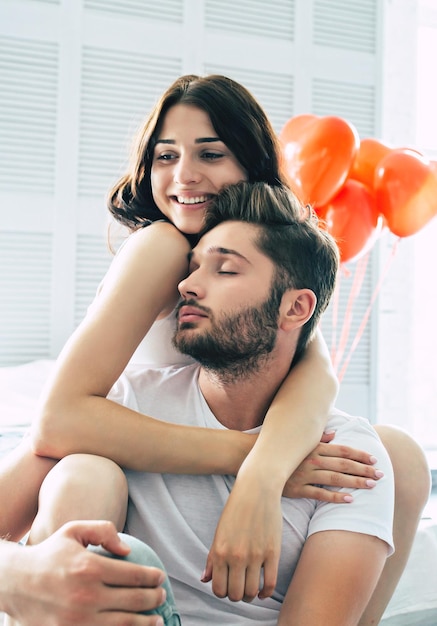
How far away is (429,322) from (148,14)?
2.29 metres

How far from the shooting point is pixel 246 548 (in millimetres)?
954

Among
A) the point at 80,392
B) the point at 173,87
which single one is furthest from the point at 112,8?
the point at 80,392

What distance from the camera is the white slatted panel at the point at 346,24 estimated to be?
3512 mm

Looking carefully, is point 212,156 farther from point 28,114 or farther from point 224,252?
point 28,114

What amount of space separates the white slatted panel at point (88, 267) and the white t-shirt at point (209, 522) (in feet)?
6.55

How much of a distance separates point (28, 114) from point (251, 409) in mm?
2248

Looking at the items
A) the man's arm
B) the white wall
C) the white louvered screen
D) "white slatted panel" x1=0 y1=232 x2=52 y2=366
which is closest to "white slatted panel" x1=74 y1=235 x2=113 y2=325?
the white louvered screen

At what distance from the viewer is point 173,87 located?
142 centimetres

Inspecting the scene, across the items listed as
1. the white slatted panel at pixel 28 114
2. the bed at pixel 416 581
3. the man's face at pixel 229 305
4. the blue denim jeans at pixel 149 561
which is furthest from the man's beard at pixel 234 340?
the white slatted panel at pixel 28 114

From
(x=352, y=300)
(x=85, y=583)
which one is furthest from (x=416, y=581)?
(x=352, y=300)

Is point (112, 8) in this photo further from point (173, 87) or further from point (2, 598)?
point (2, 598)

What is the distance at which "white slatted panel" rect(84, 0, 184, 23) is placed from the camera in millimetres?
3086

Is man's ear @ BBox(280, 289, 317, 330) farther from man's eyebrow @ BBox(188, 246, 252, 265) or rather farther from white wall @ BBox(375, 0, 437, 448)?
white wall @ BBox(375, 0, 437, 448)

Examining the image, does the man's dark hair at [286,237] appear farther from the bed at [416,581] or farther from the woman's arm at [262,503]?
the bed at [416,581]
